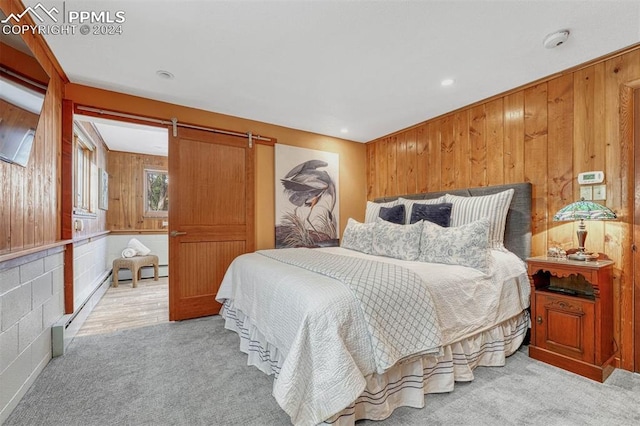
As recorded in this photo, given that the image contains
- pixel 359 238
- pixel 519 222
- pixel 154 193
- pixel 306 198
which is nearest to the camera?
pixel 519 222

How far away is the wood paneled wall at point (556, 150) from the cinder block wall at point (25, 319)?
3781mm

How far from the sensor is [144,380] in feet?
6.38

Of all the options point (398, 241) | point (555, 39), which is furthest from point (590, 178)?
point (398, 241)

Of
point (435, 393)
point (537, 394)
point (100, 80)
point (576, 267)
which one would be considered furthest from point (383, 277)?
point (100, 80)

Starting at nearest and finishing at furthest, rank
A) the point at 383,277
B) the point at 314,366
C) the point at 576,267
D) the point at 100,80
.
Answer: the point at 314,366 → the point at 383,277 → the point at 576,267 → the point at 100,80

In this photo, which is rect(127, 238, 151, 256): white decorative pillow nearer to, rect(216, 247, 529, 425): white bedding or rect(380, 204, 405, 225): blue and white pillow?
rect(216, 247, 529, 425): white bedding

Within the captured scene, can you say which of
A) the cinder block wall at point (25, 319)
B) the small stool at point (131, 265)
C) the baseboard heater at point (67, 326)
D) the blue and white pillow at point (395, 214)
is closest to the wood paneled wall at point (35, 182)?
the cinder block wall at point (25, 319)

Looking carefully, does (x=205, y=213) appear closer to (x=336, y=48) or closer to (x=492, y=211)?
(x=336, y=48)

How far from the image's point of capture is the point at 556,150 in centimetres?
248

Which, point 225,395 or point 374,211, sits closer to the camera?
point 225,395

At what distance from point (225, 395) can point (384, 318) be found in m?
1.12

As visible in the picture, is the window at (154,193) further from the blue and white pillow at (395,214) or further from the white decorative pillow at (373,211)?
the blue and white pillow at (395,214)

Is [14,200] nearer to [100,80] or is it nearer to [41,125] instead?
[41,125]

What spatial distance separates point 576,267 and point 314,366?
2.00 meters
